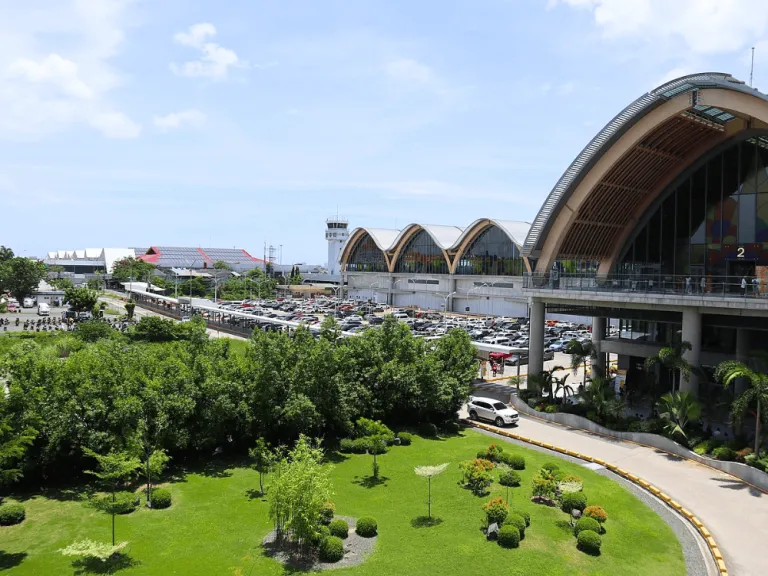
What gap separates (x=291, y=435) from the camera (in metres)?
27.7

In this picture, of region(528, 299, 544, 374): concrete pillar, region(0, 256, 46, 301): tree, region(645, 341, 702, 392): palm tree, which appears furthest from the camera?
region(0, 256, 46, 301): tree

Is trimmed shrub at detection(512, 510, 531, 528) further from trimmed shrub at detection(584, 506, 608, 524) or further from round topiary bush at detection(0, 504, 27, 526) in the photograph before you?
round topiary bush at detection(0, 504, 27, 526)

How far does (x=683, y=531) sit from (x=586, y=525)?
12.9ft

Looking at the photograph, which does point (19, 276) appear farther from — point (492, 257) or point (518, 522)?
point (518, 522)

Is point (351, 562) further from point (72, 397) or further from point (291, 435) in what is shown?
point (72, 397)

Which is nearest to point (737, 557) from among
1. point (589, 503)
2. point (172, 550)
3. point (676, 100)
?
point (589, 503)

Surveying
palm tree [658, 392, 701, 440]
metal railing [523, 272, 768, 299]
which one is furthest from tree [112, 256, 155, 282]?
palm tree [658, 392, 701, 440]

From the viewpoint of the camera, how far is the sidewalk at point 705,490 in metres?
18.8

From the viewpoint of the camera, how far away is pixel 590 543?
18.1m

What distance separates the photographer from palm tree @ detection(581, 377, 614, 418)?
32.3m

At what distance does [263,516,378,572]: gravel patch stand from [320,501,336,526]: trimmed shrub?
920 mm

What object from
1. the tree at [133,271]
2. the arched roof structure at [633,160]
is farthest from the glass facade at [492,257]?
the tree at [133,271]

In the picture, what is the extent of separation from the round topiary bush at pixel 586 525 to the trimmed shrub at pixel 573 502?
157cm

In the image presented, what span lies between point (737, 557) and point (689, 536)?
1693 millimetres
